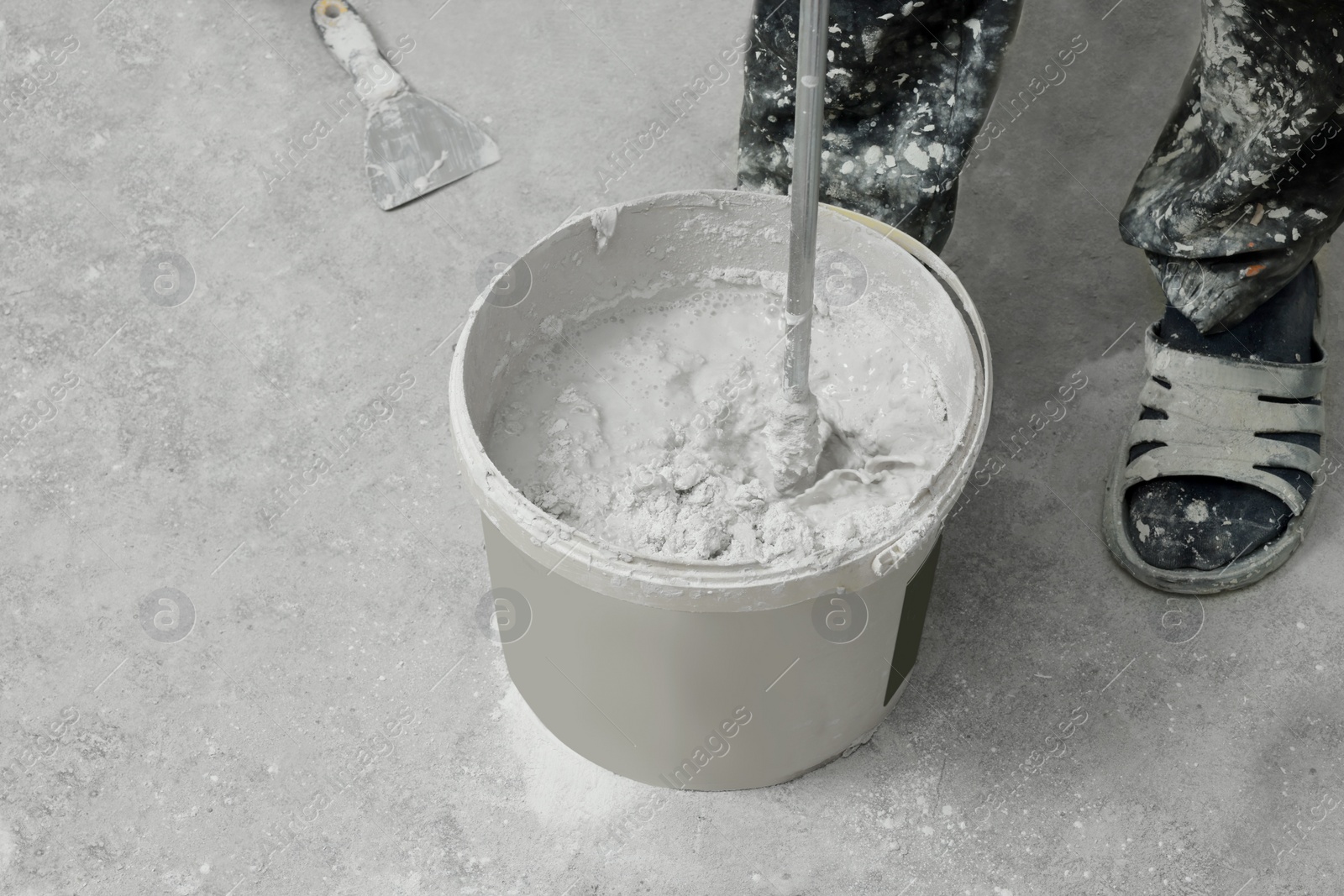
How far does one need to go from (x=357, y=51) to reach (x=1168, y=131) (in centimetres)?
124

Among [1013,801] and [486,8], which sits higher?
[486,8]

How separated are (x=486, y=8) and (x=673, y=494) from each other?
1.26 meters

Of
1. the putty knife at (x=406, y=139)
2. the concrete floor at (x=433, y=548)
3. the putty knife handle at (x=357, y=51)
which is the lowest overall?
the concrete floor at (x=433, y=548)


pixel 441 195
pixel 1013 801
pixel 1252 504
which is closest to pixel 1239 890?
pixel 1013 801

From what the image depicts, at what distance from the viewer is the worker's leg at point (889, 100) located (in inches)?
58.5

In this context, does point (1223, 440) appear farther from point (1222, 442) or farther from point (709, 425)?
point (709, 425)

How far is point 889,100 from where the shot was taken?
1595mm

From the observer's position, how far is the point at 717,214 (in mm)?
1386

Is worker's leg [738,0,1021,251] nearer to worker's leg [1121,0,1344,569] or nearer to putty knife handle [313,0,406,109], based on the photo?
worker's leg [1121,0,1344,569]

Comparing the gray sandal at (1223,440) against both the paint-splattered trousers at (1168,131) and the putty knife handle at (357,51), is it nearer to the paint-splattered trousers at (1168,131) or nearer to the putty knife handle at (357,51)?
the paint-splattered trousers at (1168,131)

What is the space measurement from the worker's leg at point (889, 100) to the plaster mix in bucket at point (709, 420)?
0.26 metres

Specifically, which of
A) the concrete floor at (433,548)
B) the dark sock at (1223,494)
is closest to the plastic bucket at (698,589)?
the concrete floor at (433,548)

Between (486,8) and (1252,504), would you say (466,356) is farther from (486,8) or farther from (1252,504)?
(486,8)

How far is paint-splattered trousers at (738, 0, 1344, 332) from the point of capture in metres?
1.44
